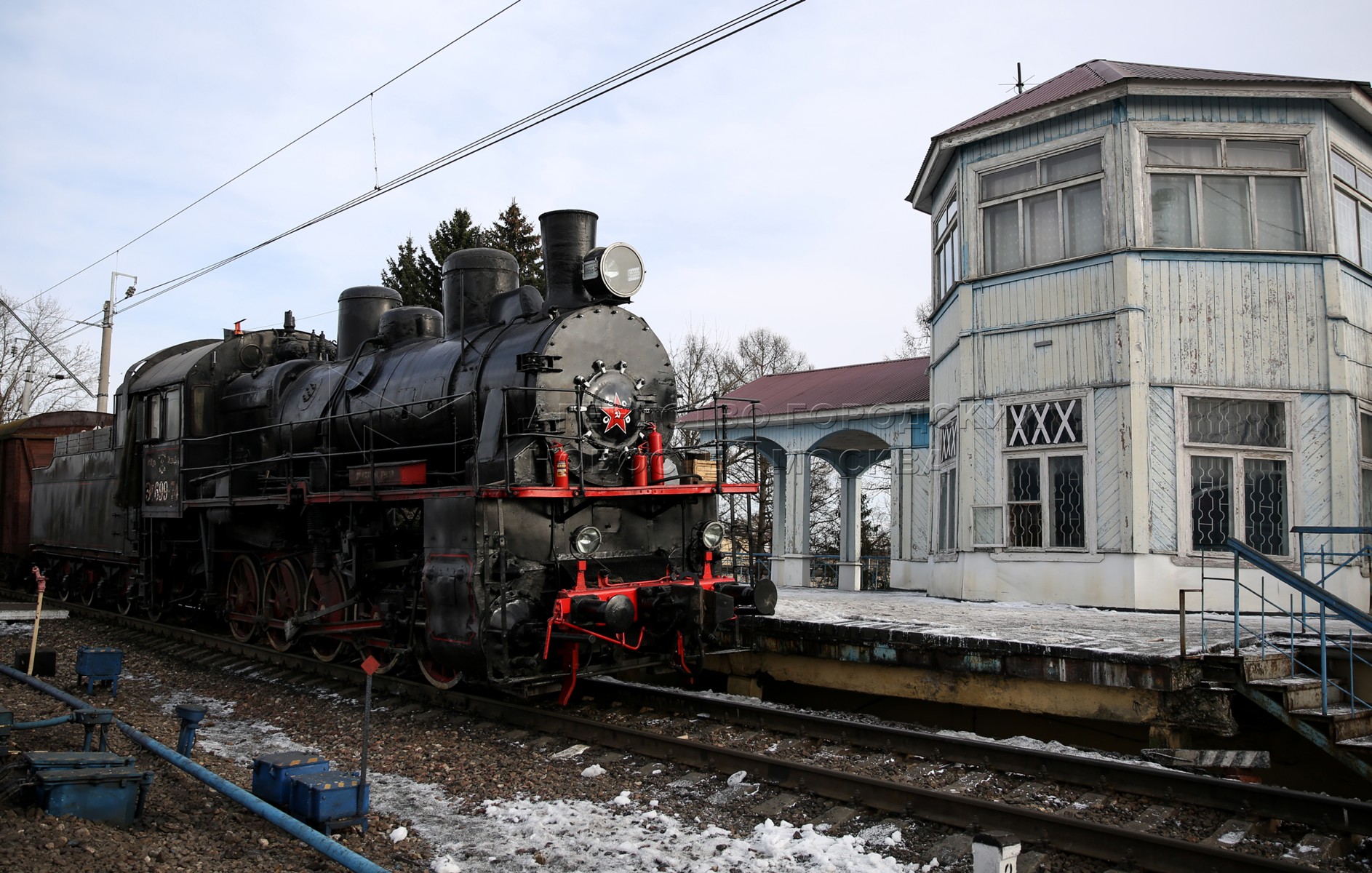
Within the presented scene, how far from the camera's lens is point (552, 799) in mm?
6230

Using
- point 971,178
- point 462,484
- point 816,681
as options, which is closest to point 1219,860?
point 816,681

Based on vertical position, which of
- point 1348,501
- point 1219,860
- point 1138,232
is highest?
point 1138,232

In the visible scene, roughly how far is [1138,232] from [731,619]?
26.5ft

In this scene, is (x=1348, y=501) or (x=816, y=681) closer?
(x=816, y=681)

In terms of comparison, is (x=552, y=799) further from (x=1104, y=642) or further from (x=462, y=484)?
(x=1104, y=642)

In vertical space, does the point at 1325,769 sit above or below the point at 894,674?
below

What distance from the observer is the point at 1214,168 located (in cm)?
1253

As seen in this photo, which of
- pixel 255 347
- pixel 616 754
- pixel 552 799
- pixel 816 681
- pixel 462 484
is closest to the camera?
pixel 552 799

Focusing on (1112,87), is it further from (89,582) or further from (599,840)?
(89,582)

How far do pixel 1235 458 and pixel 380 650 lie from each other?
10.8m

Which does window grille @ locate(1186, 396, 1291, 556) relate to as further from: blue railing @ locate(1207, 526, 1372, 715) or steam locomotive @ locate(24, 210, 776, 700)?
steam locomotive @ locate(24, 210, 776, 700)

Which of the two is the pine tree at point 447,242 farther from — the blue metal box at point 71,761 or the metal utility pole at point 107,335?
the blue metal box at point 71,761

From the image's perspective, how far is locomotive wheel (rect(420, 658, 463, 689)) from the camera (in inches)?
352

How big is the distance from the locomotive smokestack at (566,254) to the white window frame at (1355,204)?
33.0 ft
